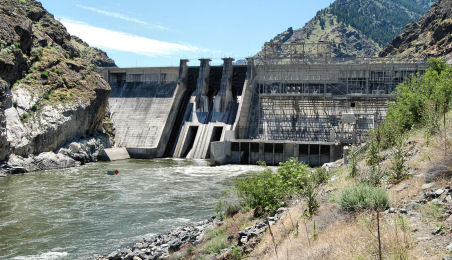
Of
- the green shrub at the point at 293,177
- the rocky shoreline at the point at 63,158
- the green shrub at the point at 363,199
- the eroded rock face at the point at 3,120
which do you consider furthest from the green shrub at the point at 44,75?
the green shrub at the point at 363,199

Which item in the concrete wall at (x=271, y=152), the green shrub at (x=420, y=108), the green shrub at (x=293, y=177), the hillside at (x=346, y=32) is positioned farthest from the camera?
the hillside at (x=346, y=32)

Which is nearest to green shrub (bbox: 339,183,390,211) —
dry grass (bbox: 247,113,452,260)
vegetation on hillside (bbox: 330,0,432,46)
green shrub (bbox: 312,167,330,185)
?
dry grass (bbox: 247,113,452,260)

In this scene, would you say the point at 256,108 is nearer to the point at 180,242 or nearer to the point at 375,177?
the point at 180,242

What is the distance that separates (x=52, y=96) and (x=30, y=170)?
24.9ft

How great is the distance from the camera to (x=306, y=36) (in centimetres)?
15625

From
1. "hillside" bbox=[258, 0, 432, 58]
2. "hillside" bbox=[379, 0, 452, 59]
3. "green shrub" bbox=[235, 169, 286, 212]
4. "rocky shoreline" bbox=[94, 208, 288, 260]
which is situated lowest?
"rocky shoreline" bbox=[94, 208, 288, 260]

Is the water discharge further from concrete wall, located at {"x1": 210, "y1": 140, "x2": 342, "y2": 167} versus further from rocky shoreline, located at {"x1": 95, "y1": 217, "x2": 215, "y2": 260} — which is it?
concrete wall, located at {"x1": 210, "y1": 140, "x2": 342, "y2": 167}

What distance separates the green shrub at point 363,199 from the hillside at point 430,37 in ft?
179

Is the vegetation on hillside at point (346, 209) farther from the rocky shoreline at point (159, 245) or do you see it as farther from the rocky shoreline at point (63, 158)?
the rocky shoreline at point (63, 158)

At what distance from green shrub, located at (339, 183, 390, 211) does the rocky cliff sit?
25.5 m

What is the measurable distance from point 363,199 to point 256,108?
110 feet

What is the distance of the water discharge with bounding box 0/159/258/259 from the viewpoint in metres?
13.6

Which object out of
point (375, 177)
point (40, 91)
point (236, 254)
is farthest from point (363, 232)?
point (40, 91)

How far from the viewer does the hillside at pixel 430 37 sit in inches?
2413
